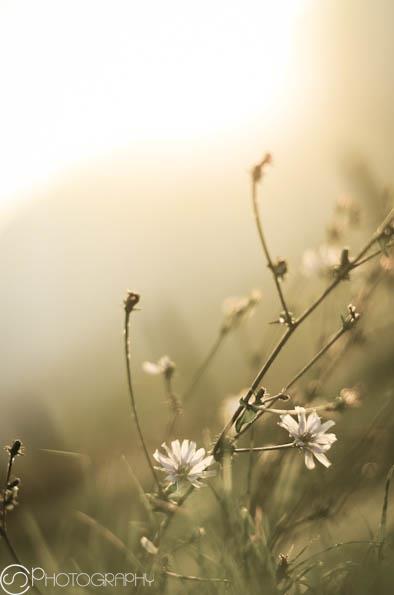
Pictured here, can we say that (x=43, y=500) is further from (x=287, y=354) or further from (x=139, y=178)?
(x=139, y=178)

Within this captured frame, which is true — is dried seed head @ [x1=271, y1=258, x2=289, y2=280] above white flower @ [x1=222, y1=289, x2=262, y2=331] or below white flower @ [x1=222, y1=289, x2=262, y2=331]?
below

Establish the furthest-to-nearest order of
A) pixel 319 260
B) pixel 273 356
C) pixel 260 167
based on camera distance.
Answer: pixel 319 260 < pixel 260 167 < pixel 273 356

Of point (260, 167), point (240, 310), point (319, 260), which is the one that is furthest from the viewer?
point (319, 260)

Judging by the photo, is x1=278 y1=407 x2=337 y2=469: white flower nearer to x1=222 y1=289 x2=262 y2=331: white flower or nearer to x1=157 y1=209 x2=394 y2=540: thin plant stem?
x1=157 y1=209 x2=394 y2=540: thin plant stem

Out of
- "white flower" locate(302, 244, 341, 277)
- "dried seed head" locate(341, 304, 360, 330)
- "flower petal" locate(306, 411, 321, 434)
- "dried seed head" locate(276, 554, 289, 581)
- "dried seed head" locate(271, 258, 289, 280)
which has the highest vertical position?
"white flower" locate(302, 244, 341, 277)

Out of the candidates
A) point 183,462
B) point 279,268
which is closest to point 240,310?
point 279,268

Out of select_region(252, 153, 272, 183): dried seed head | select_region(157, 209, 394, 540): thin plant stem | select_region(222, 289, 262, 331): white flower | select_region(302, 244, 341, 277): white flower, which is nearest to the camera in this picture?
select_region(157, 209, 394, 540): thin plant stem

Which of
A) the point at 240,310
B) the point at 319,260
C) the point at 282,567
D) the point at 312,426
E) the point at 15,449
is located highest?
the point at 319,260

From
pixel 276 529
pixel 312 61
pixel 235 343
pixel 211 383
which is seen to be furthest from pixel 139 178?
pixel 276 529

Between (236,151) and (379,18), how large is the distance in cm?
93

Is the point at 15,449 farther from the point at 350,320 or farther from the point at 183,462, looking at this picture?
the point at 350,320

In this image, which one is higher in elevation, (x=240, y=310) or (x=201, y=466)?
(x=240, y=310)

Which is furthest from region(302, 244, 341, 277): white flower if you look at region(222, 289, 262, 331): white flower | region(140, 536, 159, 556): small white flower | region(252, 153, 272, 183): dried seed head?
region(140, 536, 159, 556): small white flower

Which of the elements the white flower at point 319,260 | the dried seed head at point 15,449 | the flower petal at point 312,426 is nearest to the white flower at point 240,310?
the white flower at point 319,260
